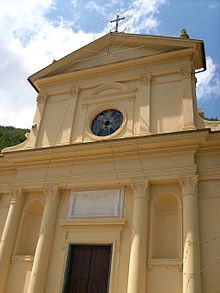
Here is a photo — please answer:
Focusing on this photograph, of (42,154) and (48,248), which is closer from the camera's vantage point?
(48,248)

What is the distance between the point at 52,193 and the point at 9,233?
6.55 ft

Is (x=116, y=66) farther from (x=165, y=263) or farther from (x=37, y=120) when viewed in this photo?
(x=165, y=263)

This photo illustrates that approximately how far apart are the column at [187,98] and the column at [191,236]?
200 centimetres

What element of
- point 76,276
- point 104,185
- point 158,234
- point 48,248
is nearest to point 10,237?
point 48,248

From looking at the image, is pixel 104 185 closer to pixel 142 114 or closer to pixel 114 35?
pixel 142 114

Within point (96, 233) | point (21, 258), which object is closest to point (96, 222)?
point (96, 233)

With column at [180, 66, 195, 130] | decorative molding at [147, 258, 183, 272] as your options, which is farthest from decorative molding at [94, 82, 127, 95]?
decorative molding at [147, 258, 183, 272]

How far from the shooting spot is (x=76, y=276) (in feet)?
30.9

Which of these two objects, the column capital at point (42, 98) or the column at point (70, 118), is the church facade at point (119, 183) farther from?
the column capital at point (42, 98)

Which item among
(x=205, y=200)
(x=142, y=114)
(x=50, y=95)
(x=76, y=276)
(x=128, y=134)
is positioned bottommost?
(x=76, y=276)

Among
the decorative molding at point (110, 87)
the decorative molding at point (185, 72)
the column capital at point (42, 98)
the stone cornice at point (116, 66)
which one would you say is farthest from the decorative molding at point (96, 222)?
the stone cornice at point (116, 66)

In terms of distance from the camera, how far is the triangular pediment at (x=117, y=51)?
11664 mm

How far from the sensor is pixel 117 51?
13023 millimetres

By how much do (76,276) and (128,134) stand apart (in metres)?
4.97
